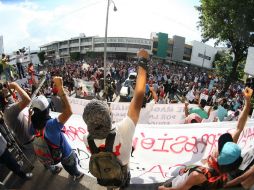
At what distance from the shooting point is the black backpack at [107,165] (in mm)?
2424

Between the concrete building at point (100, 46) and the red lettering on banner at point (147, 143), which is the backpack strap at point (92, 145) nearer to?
the red lettering on banner at point (147, 143)

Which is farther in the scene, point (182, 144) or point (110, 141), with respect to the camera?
point (182, 144)

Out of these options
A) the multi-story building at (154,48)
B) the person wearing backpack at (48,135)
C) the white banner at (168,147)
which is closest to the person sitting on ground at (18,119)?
the person wearing backpack at (48,135)

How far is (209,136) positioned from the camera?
449 cm

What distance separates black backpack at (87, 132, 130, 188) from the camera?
2424 millimetres

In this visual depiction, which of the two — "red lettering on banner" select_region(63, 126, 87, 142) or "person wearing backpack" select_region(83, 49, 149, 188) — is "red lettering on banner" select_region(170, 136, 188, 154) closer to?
"red lettering on banner" select_region(63, 126, 87, 142)

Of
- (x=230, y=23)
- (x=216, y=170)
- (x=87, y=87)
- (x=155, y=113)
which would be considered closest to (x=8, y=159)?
(x=216, y=170)

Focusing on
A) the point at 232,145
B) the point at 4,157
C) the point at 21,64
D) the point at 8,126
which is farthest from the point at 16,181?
the point at 21,64

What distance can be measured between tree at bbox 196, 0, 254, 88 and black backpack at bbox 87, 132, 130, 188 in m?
26.4

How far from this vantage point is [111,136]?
7.80 feet

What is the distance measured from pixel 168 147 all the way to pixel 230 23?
25768 mm

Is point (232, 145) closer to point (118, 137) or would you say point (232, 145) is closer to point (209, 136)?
point (118, 137)

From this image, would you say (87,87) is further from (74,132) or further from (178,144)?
(178,144)

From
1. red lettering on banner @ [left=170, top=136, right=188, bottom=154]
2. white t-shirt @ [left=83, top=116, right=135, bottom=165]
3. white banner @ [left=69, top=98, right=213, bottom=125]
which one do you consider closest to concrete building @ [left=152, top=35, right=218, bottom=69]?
white banner @ [left=69, top=98, right=213, bottom=125]
